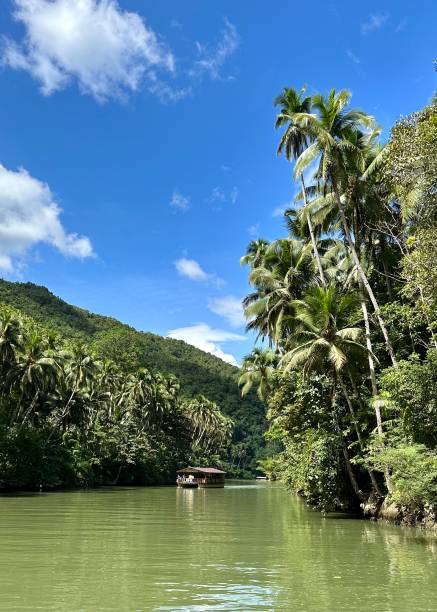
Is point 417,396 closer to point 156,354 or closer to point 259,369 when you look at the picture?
point 259,369

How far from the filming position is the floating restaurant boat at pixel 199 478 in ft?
188

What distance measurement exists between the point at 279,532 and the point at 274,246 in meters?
19.4

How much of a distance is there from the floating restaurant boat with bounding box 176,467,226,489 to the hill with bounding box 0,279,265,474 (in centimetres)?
2593

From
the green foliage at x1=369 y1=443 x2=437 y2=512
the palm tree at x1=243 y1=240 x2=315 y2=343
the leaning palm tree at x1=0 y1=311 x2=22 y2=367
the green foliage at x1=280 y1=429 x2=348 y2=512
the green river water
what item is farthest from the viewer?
the leaning palm tree at x1=0 y1=311 x2=22 y2=367

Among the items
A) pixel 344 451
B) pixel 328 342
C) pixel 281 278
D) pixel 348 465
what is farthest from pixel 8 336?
pixel 348 465

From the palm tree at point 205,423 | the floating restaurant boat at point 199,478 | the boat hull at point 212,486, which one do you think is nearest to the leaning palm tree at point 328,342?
the floating restaurant boat at point 199,478

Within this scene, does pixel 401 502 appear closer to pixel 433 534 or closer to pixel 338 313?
pixel 433 534

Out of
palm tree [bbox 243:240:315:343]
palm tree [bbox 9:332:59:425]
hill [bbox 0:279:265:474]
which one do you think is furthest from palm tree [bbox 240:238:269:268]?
hill [bbox 0:279:265:474]

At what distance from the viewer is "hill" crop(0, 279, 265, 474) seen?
87.5m

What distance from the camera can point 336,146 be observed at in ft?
77.5

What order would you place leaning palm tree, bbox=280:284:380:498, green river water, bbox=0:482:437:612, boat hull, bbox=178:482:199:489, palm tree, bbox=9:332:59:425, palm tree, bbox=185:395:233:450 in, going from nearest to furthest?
1. green river water, bbox=0:482:437:612
2. leaning palm tree, bbox=280:284:380:498
3. palm tree, bbox=9:332:59:425
4. boat hull, bbox=178:482:199:489
5. palm tree, bbox=185:395:233:450

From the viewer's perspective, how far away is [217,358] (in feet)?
505

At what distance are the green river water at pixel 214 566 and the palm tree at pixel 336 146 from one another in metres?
9.39

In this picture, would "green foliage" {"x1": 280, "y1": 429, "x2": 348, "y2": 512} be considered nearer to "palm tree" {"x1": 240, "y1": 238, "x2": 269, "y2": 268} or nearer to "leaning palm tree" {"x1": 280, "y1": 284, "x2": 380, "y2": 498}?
"leaning palm tree" {"x1": 280, "y1": 284, "x2": 380, "y2": 498}
